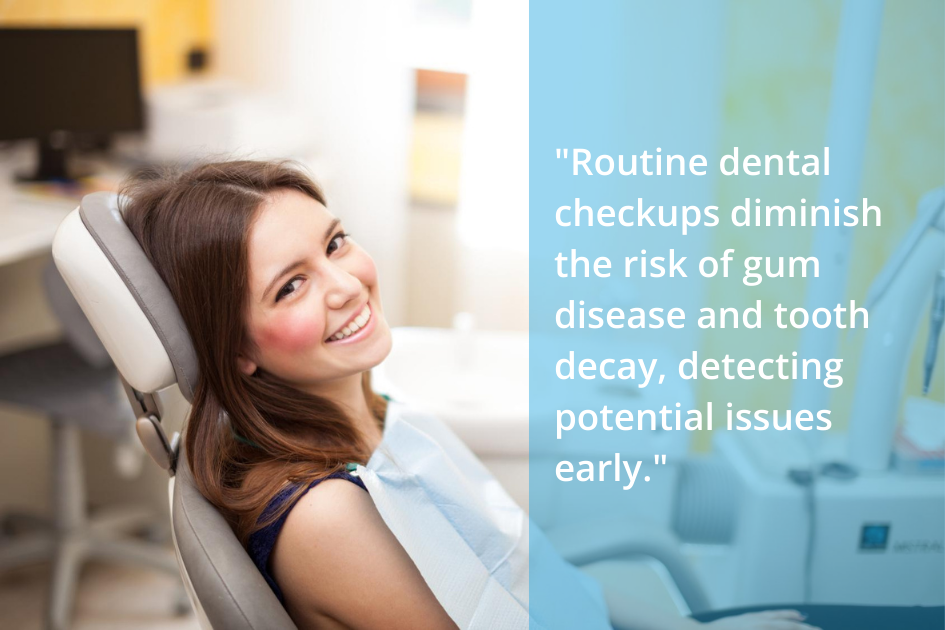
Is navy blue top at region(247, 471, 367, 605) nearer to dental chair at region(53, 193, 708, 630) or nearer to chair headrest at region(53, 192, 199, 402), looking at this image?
dental chair at region(53, 193, 708, 630)

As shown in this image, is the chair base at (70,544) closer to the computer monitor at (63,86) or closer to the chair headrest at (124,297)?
the computer monitor at (63,86)

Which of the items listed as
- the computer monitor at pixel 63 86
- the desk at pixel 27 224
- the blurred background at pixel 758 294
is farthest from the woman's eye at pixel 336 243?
the computer monitor at pixel 63 86

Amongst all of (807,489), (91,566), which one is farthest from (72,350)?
(807,489)

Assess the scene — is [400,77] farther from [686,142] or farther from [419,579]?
[419,579]

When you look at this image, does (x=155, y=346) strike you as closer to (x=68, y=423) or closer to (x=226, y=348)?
(x=226, y=348)

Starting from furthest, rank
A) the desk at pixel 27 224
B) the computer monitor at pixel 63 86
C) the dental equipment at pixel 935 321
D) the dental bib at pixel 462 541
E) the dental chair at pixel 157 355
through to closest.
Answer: the computer monitor at pixel 63 86 < the desk at pixel 27 224 < the dental equipment at pixel 935 321 < the dental bib at pixel 462 541 < the dental chair at pixel 157 355

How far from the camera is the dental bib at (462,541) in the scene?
0.91 metres

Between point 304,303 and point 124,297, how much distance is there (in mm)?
182

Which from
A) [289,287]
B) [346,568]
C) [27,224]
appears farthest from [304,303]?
[27,224]

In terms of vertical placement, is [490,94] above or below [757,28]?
below

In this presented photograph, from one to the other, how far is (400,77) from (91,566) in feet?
4.93

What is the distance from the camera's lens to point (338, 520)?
873 mm

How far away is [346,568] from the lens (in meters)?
0.87

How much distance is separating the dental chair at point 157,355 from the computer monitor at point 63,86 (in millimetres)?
1393
